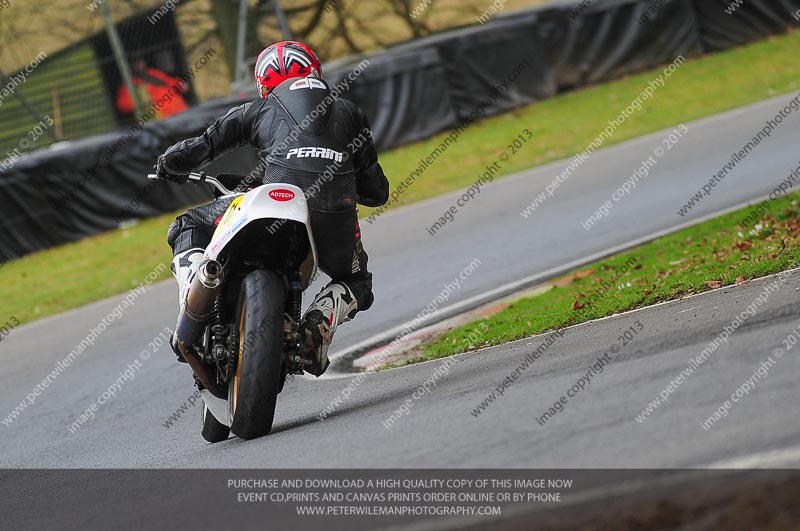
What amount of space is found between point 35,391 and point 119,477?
3887 mm

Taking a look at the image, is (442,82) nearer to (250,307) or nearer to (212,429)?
(212,429)

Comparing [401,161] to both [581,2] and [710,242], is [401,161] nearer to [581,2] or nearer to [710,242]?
[581,2]

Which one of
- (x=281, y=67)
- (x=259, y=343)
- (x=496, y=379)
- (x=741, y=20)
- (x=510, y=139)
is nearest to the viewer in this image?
(x=259, y=343)

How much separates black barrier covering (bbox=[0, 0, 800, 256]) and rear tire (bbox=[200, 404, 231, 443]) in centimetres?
990

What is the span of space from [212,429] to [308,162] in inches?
58.5

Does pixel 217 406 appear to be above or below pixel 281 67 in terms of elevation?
below

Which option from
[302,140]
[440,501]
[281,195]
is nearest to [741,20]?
[302,140]

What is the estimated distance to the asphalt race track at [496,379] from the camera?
423 centimetres

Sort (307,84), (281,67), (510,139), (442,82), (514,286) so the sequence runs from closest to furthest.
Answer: (307,84), (281,67), (514,286), (510,139), (442,82)

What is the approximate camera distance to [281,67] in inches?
240

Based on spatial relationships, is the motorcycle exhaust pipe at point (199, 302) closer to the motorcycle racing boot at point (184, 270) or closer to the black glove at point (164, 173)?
the motorcycle racing boot at point (184, 270)

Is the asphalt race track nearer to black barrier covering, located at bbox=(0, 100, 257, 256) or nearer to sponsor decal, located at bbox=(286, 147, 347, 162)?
sponsor decal, located at bbox=(286, 147, 347, 162)

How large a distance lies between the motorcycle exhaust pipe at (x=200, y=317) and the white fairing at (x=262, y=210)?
0.09m

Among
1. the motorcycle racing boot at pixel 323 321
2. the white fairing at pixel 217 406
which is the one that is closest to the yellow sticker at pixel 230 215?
the motorcycle racing boot at pixel 323 321
